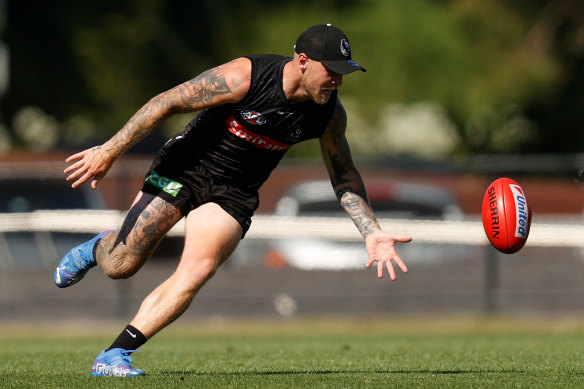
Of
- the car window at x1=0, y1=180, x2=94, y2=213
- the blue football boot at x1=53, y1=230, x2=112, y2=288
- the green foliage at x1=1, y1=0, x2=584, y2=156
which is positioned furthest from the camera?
the green foliage at x1=1, y1=0, x2=584, y2=156

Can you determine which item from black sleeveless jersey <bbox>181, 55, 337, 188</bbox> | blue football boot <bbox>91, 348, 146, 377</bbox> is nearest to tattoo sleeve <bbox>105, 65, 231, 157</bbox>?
black sleeveless jersey <bbox>181, 55, 337, 188</bbox>

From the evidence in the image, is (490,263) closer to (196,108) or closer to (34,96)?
(196,108)

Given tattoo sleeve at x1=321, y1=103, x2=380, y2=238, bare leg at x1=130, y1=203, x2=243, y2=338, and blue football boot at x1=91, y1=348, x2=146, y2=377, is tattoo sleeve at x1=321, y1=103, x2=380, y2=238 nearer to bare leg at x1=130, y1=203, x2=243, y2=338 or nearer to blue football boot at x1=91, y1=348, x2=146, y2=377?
bare leg at x1=130, y1=203, x2=243, y2=338

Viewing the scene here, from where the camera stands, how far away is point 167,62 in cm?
3155

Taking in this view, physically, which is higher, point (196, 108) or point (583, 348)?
point (196, 108)

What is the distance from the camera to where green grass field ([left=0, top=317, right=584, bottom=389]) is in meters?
6.84

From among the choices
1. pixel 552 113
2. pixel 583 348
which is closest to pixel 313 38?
pixel 583 348

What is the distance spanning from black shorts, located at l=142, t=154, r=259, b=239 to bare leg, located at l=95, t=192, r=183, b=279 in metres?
0.07

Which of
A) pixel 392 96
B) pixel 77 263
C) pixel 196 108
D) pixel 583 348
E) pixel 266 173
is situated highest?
pixel 196 108

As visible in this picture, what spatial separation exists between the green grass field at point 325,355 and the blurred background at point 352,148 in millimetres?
686

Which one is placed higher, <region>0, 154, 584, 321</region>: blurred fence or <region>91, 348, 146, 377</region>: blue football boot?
<region>91, 348, 146, 377</region>: blue football boot

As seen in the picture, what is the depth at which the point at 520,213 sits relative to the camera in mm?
7672

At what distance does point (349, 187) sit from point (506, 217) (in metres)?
1.06

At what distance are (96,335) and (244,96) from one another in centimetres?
739
